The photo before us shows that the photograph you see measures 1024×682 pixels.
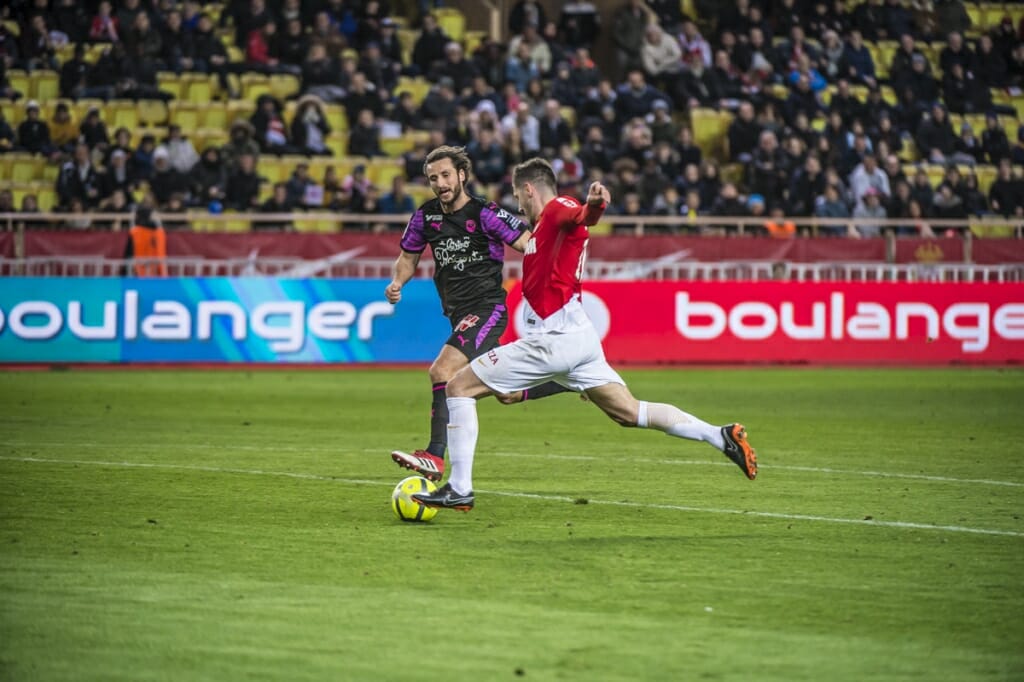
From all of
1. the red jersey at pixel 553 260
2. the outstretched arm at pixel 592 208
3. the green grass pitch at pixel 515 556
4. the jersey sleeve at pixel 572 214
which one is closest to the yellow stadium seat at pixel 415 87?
the green grass pitch at pixel 515 556

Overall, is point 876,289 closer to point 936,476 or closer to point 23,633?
point 936,476

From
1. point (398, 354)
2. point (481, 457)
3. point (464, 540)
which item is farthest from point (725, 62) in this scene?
point (464, 540)

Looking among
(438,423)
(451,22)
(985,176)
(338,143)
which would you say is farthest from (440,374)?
(985,176)

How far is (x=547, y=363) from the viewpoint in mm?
8422

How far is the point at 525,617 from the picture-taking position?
6004mm

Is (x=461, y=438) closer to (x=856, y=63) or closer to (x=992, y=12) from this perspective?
(x=856, y=63)

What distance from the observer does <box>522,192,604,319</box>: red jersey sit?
841cm

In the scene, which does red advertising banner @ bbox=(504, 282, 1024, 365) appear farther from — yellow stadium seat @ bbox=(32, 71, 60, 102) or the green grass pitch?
yellow stadium seat @ bbox=(32, 71, 60, 102)

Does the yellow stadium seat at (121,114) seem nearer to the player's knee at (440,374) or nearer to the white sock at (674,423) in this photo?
the player's knee at (440,374)

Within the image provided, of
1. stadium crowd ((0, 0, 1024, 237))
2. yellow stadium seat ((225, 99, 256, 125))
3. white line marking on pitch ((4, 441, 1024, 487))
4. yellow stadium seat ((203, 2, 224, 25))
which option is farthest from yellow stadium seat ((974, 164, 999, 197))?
white line marking on pitch ((4, 441, 1024, 487))

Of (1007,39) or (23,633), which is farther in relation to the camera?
(1007,39)

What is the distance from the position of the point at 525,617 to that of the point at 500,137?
19.8 meters

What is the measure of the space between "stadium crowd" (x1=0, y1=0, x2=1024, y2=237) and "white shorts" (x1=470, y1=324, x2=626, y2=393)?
1401 centimetres

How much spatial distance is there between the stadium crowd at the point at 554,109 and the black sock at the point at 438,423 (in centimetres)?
1255
